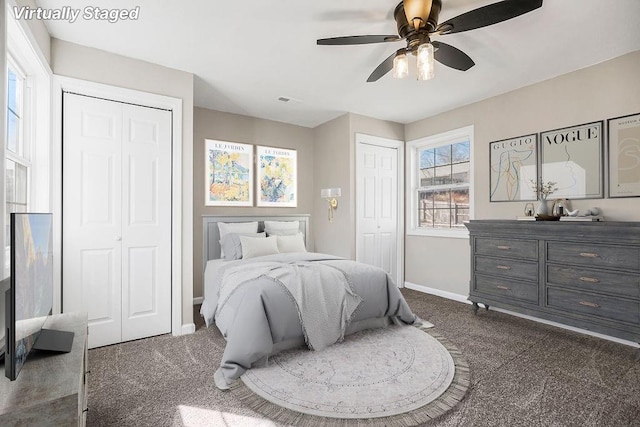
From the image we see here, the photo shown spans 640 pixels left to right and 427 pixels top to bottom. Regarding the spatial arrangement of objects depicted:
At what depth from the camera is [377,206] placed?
4910 mm

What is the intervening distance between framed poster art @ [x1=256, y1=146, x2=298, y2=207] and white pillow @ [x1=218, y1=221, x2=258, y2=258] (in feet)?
1.85

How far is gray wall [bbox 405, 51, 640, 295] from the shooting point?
9.74 ft

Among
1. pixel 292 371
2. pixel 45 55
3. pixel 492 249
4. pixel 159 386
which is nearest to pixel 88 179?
pixel 45 55

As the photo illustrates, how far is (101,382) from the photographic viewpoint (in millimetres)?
2236

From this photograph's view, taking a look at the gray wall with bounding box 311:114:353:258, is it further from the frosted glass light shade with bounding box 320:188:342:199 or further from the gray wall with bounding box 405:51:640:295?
the gray wall with bounding box 405:51:640:295

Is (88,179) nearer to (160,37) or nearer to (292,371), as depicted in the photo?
(160,37)

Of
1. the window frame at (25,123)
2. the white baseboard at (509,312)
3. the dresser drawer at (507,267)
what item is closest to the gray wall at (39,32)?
the window frame at (25,123)

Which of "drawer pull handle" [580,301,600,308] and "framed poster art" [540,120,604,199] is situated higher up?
"framed poster art" [540,120,604,199]

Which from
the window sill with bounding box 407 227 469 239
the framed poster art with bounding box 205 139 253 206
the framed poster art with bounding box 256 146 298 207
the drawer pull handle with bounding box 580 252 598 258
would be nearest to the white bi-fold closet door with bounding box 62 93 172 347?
the framed poster art with bounding box 205 139 253 206

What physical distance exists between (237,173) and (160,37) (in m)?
2.21

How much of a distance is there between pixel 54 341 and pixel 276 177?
3.79m

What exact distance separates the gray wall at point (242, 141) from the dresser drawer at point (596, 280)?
319 cm

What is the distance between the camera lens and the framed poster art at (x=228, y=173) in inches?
175

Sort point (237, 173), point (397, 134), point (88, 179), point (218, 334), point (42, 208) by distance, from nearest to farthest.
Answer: point (42, 208) < point (88, 179) < point (218, 334) < point (237, 173) < point (397, 134)
